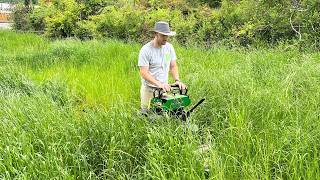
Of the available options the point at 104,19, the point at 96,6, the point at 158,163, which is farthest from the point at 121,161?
the point at 96,6

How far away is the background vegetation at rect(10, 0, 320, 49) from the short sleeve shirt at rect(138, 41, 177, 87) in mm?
4301

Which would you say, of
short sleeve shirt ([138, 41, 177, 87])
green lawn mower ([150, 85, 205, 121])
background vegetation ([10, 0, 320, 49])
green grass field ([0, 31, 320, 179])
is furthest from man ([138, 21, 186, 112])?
background vegetation ([10, 0, 320, 49])

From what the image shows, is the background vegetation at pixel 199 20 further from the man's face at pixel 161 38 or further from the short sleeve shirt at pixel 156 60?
the man's face at pixel 161 38

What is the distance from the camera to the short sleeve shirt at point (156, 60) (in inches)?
171

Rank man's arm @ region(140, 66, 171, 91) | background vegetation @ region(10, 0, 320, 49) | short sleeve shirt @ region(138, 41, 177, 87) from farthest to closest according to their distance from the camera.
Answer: background vegetation @ region(10, 0, 320, 49)
short sleeve shirt @ region(138, 41, 177, 87)
man's arm @ region(140, 66, 171, 91)

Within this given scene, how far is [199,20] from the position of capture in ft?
37.8

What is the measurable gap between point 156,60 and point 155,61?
15 mm

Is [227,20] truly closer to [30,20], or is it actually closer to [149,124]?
[149,124]

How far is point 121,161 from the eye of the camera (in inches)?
141

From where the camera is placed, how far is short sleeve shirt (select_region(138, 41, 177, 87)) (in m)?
4.35

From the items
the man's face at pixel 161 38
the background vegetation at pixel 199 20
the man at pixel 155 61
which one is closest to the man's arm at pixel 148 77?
the man at pixel 155 61

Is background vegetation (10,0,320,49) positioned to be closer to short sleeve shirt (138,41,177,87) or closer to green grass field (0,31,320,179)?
green grass field (0,31,320,179)

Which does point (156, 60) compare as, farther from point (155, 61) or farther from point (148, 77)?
point (148, 77)

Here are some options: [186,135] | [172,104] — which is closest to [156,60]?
[172,104]
